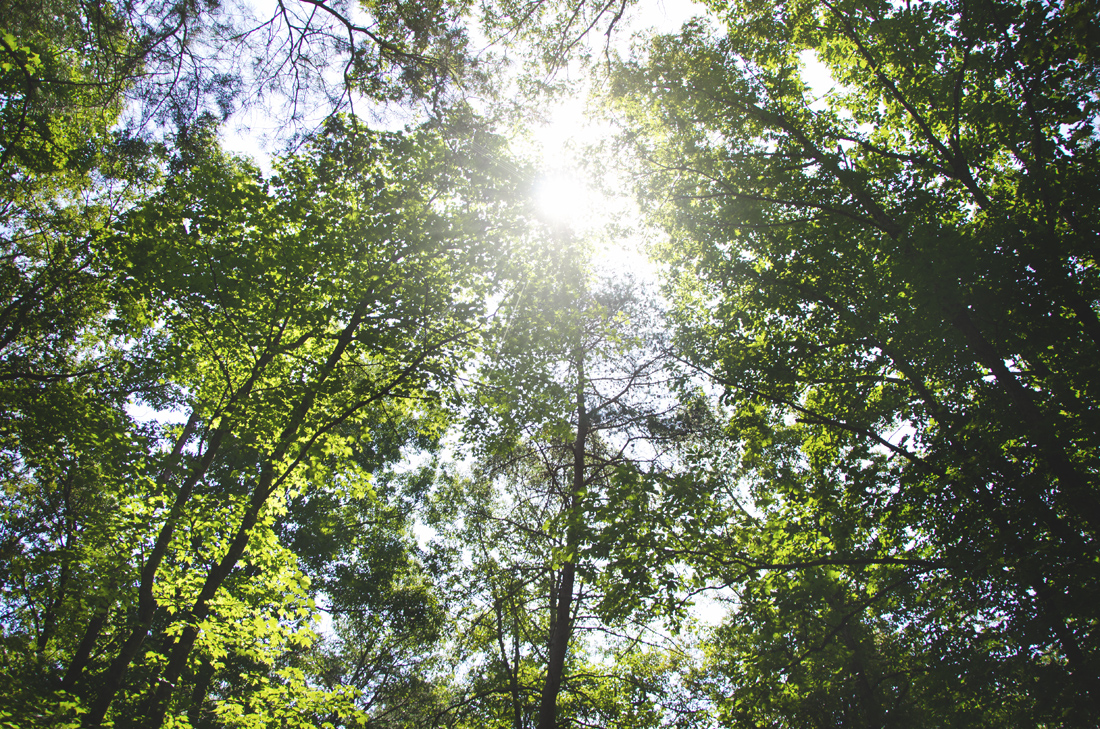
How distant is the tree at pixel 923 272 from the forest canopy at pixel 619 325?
0.06 m

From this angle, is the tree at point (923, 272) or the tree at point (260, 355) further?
the tree at point (260, 355)

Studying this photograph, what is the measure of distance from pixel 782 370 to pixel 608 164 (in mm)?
5499

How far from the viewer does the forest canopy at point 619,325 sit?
5555 mm

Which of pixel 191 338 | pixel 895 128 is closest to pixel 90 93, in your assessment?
pixel 191 338

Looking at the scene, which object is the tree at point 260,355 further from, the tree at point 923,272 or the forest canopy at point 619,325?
the tree at point 923,272

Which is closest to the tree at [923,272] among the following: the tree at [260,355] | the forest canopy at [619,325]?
the forest canopy at [619,325]

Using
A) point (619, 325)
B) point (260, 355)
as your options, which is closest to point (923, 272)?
point (619, 325)

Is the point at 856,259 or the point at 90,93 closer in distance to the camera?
the point at 90,93

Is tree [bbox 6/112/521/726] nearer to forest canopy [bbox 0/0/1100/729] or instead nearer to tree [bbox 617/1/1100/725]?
forest canopy [bbox 0/0/1100/729]

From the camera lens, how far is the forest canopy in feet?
18.2

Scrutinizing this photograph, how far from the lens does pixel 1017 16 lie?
19.3 ft

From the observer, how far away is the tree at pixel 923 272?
5.12 m

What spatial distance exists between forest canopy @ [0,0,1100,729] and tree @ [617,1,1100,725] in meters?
0.06

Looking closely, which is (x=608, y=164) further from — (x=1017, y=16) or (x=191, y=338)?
(x=191, y=338)
